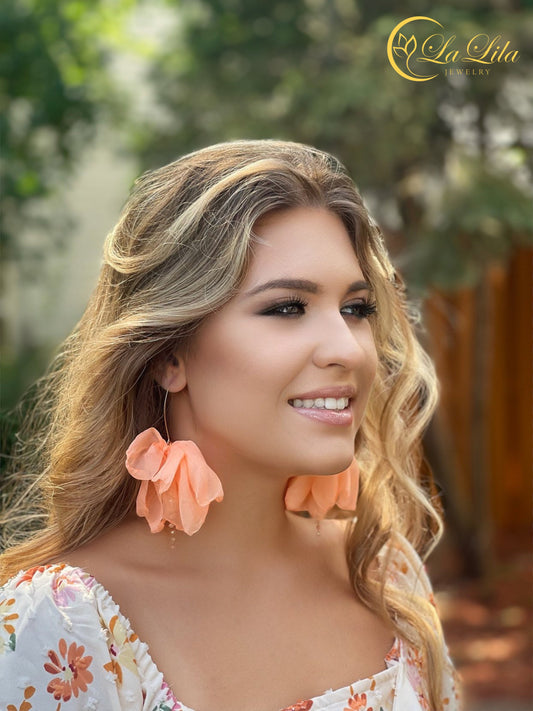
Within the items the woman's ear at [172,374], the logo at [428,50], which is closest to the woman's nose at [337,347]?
the woman's ear at [172,374]

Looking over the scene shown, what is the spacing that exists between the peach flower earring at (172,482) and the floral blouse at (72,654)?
170mm

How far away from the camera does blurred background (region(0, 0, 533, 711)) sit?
4.29 m

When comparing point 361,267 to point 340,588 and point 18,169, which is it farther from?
point 18,169

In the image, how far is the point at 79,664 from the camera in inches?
63.4

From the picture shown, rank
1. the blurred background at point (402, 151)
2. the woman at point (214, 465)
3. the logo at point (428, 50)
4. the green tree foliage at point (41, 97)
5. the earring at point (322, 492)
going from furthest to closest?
the green tree foliage at point (41, 97)
the blurred background at point (402, 151)
the logo at point (428, 50)
the earring at point (322, 492)
the woman at point (214, 465)

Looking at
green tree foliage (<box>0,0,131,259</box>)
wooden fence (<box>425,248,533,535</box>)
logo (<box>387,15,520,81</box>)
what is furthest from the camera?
wooden fence (<box>425,248,533,535</box>)

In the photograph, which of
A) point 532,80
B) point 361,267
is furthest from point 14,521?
point 532,80

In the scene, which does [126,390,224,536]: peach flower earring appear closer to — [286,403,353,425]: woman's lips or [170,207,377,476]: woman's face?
[170,207,377,476]: woman's face

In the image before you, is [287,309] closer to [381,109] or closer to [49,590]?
[49,590]

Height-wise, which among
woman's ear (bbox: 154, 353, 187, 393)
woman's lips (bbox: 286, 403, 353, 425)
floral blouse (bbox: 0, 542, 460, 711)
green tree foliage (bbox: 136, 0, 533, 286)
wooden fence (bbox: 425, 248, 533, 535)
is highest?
green tree foliage (bbox: 136, 0, 533, 286)

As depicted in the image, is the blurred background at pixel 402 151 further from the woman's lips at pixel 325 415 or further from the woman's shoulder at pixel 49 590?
the woman's shoulder at pixel 49 590

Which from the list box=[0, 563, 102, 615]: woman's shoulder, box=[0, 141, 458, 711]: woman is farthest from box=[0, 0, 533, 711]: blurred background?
box=[0, 563, 102, 615]: woman's shoulder

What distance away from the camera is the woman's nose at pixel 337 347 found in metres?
1.72

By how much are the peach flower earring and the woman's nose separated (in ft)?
0.95
